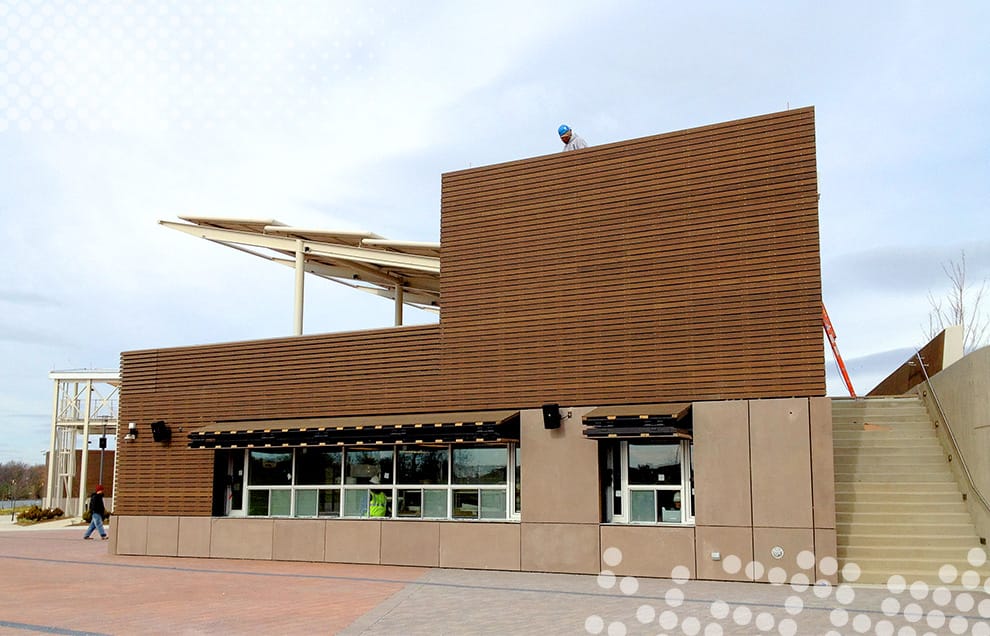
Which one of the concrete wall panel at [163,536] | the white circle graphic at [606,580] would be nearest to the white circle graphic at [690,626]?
the white circle graphic at [606,580]

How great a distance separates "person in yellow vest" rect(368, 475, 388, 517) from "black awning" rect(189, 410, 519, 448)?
3.49 feet

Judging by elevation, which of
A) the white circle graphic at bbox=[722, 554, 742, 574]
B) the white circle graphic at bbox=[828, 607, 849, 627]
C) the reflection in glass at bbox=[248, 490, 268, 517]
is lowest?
the white circle graphic at bbox=[828, 607, 849, 627]

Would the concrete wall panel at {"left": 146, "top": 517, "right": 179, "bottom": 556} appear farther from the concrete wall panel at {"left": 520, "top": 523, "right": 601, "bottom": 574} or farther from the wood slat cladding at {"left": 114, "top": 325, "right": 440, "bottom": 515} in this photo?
the concrete wall panel at {"left": 520, "top": 523, "right": 601, "bottom": 574}

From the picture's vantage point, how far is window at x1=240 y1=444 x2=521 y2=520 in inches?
646

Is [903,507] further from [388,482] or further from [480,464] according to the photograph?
[388,482]

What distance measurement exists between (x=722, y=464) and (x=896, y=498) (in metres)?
3.15

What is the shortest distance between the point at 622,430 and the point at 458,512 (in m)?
3.80

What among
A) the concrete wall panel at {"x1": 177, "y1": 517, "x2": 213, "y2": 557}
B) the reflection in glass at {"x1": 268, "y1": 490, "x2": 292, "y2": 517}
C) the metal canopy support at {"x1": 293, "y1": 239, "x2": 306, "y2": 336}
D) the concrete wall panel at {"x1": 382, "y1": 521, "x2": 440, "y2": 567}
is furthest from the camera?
the metal canopy support at {"x1": 293, "y1": 239, "x2": 306, "y2": 336}

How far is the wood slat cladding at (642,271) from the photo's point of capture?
1436 centimetres

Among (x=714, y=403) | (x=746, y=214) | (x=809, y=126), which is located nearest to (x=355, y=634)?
(x=714, y=403)

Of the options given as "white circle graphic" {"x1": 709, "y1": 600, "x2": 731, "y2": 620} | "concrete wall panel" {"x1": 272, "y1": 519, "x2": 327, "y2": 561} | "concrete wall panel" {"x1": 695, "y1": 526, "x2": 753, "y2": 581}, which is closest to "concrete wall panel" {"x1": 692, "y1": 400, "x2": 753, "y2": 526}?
"concrete wall panel" {"x1": 695, "y1": 526, "x2": 753, "y2": 581}

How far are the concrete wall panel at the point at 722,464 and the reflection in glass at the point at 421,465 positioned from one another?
4.75 m

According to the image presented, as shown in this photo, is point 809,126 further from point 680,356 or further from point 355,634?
point 355,634

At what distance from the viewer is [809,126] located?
570 inches
